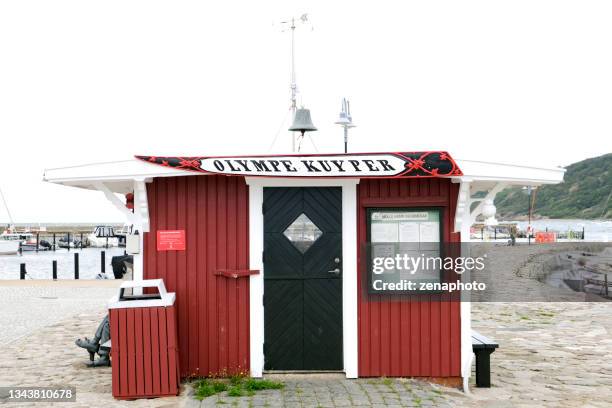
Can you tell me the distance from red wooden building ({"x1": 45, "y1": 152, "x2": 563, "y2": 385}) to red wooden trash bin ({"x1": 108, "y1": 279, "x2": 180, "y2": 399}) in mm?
584

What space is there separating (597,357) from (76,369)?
7.66m

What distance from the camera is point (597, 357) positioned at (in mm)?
10141

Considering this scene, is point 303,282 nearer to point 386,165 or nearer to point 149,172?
point 386,165

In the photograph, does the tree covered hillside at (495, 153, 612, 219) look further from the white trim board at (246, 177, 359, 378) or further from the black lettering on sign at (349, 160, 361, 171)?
the black lettering on sign at (349, 160, 361, 171)

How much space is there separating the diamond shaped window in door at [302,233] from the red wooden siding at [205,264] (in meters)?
0.54

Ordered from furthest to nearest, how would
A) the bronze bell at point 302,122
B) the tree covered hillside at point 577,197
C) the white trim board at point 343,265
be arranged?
the tree covered hillside at point 577,197
the bronze bell at point 302,122
the white trim board at point 343,265

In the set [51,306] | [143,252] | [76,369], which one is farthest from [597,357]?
[51,306]

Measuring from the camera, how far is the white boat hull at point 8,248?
73.6 meters

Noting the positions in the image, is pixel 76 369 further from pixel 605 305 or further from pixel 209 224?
pixel 605 305

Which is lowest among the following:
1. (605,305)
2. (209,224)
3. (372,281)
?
(605,305)

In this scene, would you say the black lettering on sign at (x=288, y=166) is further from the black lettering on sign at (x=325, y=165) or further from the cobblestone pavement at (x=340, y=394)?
the cobblestone pavement at (x=340, y=394)

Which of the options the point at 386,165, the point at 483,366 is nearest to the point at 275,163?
the point at 386,165

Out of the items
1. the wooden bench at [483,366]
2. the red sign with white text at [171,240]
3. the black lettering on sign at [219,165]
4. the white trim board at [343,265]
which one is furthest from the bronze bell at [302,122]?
the wooden bench at [483,366]

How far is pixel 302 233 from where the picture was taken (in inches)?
309
